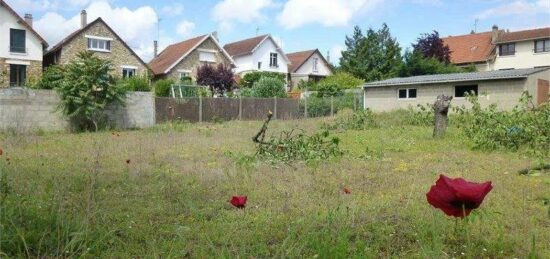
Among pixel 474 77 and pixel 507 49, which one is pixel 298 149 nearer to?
pixel 474 77

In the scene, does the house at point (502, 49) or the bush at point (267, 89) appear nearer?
the bush at point (267, 89)

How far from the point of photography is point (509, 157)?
887cm

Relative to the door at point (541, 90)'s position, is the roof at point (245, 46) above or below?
above

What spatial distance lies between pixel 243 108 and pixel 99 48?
61.9 ft

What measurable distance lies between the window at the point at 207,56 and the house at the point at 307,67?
10180 millimetres

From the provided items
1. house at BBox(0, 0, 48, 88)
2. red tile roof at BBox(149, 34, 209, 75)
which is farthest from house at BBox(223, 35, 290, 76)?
house at BBox(0, 0, 48, 88)

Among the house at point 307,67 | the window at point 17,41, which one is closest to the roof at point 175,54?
the house at point 307,67

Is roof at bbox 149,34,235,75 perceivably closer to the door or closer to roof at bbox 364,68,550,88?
roof at bbox 364,68,550,88

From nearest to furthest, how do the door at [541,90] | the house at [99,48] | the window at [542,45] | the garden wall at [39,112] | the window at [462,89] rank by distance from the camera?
the garden wall at [39,112] → the door at [541,90] → the window at [462,89] → the house at [99,48] → the window at [542,45]

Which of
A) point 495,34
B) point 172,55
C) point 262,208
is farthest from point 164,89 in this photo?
point 495,34

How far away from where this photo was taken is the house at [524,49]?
4184 cm

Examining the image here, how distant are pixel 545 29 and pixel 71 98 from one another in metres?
40.7

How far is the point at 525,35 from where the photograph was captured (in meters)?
42.9

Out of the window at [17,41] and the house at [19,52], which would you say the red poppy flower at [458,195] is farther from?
the window at [17,41]
